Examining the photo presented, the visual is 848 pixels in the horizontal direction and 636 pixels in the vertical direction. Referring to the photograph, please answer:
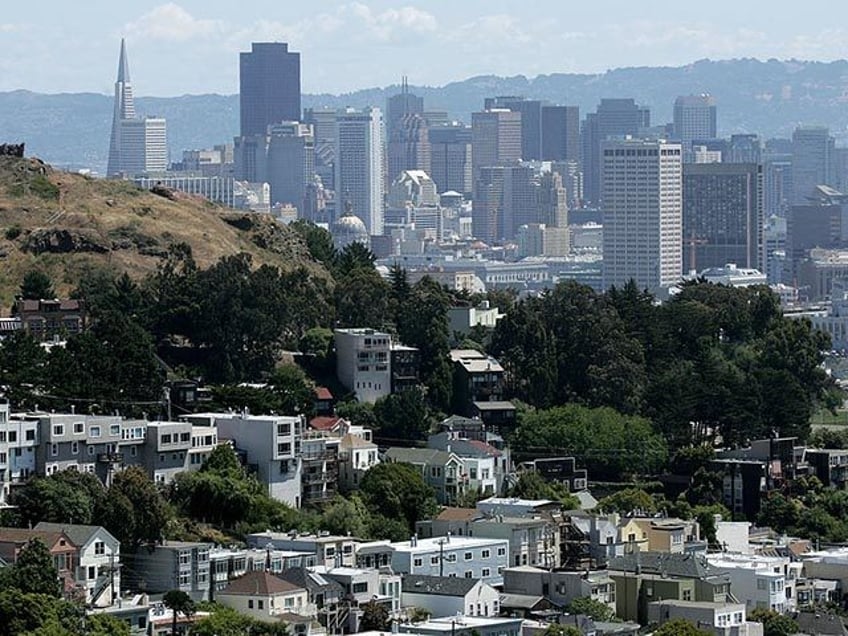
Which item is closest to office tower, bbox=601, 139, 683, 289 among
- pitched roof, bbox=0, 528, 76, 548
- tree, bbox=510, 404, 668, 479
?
tree, bbox=510, 404, 668, 479

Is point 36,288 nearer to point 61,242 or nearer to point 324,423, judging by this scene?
point 61,242

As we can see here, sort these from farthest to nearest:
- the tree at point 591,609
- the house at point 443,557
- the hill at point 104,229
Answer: the hill at point 104,229 < the house at point 443,557 < the tree at point 591,609

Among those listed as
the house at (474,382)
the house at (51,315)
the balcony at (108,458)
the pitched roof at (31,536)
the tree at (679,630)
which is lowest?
the tree at (679,630)

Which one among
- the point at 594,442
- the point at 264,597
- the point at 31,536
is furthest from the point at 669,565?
the point at 594,442

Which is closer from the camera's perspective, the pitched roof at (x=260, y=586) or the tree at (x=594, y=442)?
the pitched roof at (x=260, y=586)

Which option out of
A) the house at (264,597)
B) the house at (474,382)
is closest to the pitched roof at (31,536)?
the house at (264,597)

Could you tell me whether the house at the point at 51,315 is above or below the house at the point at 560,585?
above

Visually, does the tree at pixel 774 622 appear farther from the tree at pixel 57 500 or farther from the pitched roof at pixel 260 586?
the tree at pixel 57 500
